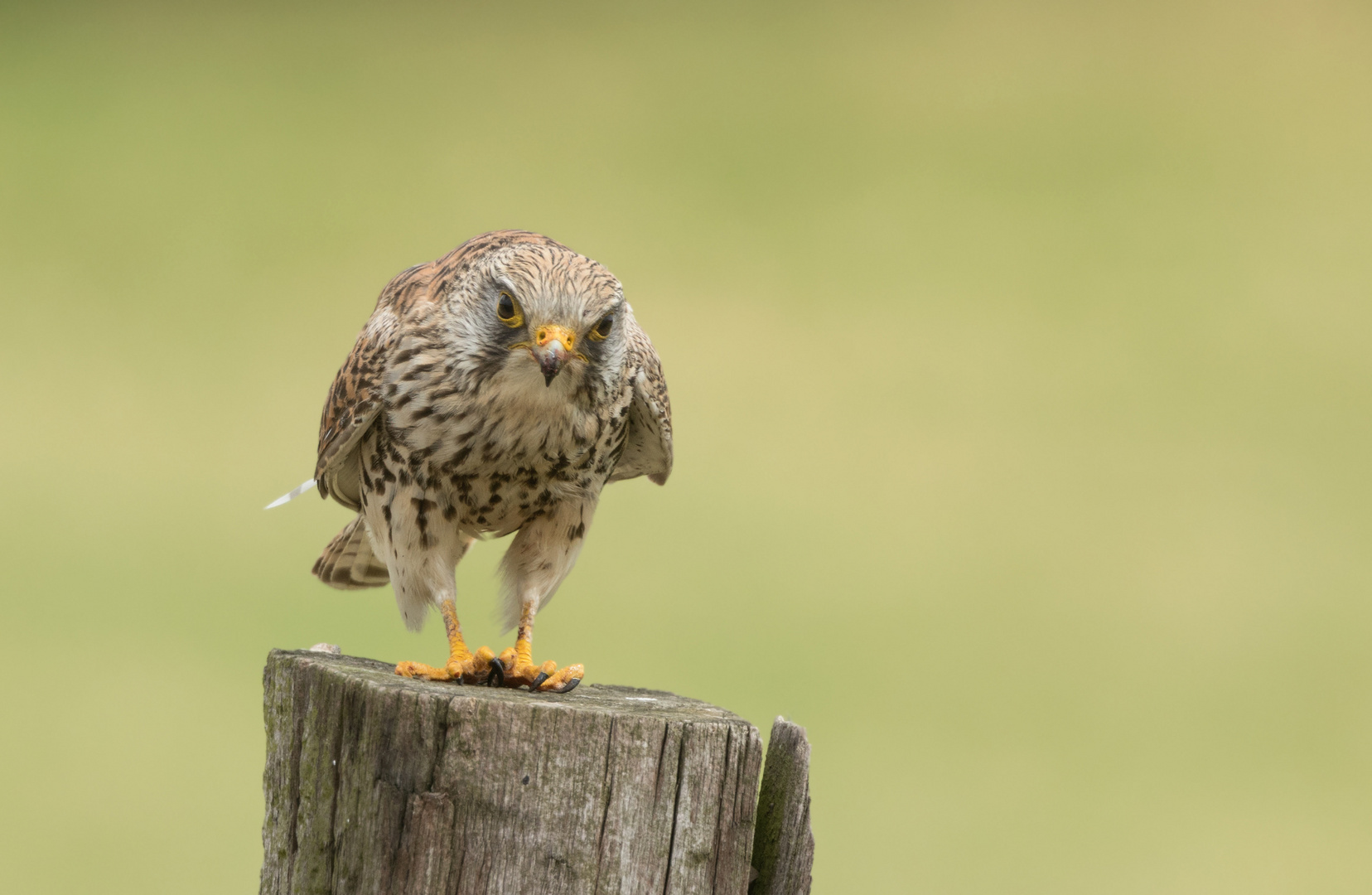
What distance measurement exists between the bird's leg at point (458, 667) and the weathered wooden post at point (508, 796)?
0.38 m

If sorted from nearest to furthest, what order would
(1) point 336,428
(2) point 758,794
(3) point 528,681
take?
(2) point 758,794
(3) point 528,681
(1) point 336,428

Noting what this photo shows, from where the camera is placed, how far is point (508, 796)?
1.92 meters

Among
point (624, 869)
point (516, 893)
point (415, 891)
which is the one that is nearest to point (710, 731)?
point (624, 869)

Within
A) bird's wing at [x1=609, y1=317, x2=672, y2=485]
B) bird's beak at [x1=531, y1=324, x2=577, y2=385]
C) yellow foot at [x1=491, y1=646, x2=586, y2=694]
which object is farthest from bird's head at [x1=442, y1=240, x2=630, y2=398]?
yellow foot at [x1=491, y1=646, x2=586, y2=694]

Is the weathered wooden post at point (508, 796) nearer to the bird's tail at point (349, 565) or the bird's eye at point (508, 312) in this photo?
the bird's eye at point (508, 312)

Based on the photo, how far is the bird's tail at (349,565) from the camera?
11.1 feet

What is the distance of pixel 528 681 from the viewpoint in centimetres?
252

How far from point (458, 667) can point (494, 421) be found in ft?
1.67

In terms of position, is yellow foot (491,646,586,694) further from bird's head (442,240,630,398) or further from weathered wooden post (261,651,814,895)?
bird's head (442,240,630,398)

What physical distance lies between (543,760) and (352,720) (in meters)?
0.33

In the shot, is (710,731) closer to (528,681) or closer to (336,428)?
(528,681)

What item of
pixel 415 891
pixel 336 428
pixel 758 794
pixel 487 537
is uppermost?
pixel 336 428

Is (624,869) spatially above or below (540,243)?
below

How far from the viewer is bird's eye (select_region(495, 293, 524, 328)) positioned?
7.98 ft
